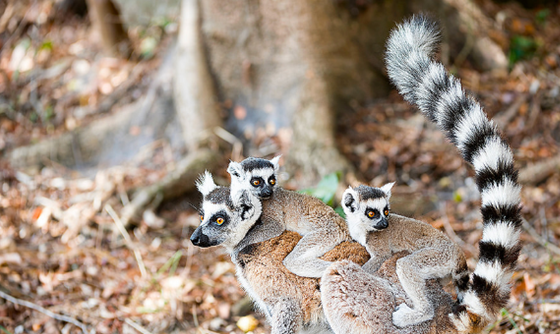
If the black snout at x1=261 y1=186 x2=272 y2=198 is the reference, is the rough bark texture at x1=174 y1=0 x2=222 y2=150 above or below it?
below

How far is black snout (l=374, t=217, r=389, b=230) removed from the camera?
3414 mm

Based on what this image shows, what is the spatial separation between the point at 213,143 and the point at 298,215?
4082 millimetres

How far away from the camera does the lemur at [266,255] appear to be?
3.42 meters

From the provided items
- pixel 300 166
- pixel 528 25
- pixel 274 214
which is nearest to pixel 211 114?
pixel 300 166

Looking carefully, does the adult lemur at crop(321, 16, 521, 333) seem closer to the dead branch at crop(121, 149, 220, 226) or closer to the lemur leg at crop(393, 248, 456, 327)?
the lemur leg at crop(393, 248, 456, 327)

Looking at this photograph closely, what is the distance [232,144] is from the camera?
7.80 m

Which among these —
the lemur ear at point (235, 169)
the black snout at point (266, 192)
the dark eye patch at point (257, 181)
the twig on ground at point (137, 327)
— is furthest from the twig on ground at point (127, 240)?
the black snout at point (266, 192)

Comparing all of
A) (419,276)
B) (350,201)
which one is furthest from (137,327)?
(419,276)

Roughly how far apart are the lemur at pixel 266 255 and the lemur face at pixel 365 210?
0.15 metres

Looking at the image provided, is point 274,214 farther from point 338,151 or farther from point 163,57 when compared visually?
point 163,57

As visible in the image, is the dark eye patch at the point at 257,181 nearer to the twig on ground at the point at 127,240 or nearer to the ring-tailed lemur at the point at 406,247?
the ring-tailed lemur at the point at 406,247

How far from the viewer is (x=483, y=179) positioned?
2945 millimetres

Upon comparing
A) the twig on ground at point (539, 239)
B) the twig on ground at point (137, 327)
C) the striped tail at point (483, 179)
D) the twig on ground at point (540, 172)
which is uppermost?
the striped tail at point (483, 179)

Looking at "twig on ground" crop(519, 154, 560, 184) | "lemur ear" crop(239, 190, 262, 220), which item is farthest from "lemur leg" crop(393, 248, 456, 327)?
"twig on ground" crop(519, 154, 560, 184)
